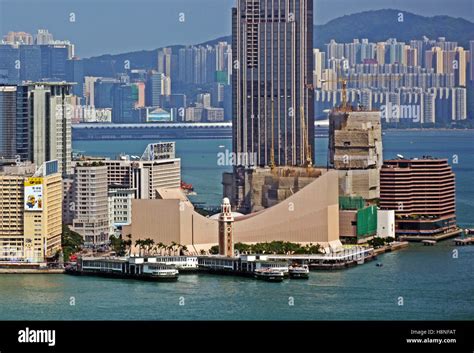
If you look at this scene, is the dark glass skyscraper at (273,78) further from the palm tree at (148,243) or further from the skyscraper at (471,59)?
the palm tree at (148,243)

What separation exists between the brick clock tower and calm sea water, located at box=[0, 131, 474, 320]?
0.94m

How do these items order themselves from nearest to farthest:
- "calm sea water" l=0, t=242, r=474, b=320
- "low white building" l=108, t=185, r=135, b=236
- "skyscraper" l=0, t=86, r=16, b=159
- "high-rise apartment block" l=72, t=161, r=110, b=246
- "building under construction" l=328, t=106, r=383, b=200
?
1. "calm sea water" l=0, t=242, r=474, b=320
2. "high-rise apartment block" l=72, t=161, r=110, b=246
3. "low white building" l=108, t=185, r=135, b=236
4. "building under construction" l=328, t=106, r=383, b=200
5. "skyscraper" l=0, t=86, r=16, b=159

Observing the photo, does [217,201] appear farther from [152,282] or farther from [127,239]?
[152,282]

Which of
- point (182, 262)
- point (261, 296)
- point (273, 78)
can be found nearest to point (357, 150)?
point (273, 78)

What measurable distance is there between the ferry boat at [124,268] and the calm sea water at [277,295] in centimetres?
19

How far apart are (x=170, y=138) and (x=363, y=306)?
29860 millimetres

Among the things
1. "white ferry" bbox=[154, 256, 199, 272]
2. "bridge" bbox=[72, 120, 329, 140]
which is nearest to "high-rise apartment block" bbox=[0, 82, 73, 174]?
"white ferry" bbox=[154, 256, 199, 272]

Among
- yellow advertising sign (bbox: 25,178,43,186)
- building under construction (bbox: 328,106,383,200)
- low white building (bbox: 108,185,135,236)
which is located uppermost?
building under construction (bbox: 328,106,383,200)

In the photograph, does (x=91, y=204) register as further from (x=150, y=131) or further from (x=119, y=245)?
(x=150, y=131)

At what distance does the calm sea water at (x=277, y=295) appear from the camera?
11.8 m

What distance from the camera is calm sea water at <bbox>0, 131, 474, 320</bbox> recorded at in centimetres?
1177

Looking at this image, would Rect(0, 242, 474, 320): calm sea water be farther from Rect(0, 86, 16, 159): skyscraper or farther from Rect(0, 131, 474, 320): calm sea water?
Rect(0, 86, 16, 159): skyscraper
